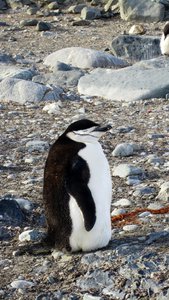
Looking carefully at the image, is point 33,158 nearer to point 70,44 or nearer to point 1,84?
point 1,84

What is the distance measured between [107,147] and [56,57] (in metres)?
4.21

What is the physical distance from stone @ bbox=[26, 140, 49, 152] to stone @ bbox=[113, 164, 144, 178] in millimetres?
951

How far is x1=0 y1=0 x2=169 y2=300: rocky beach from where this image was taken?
4.17 metres

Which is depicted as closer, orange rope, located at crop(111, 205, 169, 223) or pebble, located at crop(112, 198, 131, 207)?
orange rope, located at crop(111, 205, 169, 223)

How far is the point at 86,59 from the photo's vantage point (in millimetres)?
10492

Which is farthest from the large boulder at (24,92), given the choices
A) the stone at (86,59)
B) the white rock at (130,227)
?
the white rock at (130,227)

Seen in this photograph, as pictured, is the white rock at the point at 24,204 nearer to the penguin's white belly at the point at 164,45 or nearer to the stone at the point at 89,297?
the stone at the point at 89,297

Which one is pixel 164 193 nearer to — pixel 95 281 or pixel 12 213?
pixel 12 213

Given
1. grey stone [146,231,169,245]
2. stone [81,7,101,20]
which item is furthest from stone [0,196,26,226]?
stone [81,7,101,20]

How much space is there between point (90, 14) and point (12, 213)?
10821 millimetres

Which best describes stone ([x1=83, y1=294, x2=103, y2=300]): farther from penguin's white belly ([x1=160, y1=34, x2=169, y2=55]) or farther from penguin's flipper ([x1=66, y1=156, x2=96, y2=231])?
penguin's white belly ([x1=160, y1=34, x2=169, y2=55])

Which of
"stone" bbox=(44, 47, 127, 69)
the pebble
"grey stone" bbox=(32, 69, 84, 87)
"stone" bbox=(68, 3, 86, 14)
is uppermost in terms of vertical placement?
the pebble

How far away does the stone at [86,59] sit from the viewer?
1041 centimetres

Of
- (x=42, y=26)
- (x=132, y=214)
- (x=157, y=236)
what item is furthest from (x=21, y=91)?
(x=42, y=26)
